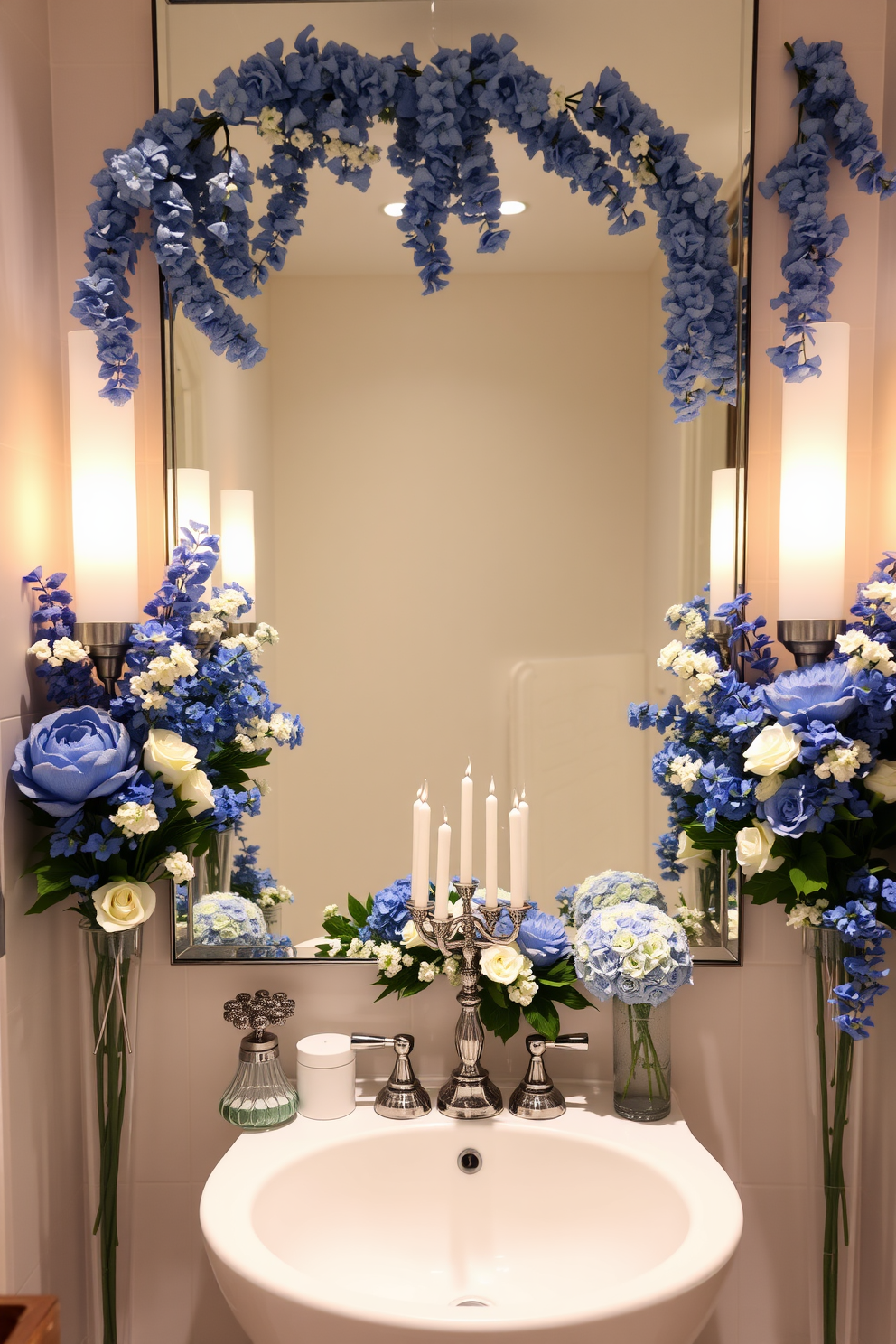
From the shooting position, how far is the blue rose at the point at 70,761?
119cm

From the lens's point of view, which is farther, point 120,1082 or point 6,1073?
point 120,1082

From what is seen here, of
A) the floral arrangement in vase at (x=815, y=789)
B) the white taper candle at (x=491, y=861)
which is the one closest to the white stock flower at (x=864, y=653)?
the floral arrangement in vase at (x=815, y=789)

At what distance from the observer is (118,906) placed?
125 centimetres

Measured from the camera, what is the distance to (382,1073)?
1.39 metres

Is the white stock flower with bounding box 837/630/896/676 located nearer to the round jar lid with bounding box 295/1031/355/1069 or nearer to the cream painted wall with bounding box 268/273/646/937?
the cream painted wall with bounding box 268/273/646/937

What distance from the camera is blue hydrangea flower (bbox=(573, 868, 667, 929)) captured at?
53.8 inches

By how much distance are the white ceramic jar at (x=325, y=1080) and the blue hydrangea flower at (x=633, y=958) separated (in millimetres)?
336

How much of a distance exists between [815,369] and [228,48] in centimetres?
91

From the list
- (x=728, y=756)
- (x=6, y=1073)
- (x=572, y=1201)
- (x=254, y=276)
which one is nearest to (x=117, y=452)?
(x=254, y=276)

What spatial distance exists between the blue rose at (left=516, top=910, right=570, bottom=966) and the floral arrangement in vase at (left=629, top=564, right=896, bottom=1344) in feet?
0.64

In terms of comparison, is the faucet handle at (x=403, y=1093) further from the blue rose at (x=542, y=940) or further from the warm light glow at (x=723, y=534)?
the warm light glow at (x=723, y=534)

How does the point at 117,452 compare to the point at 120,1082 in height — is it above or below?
above

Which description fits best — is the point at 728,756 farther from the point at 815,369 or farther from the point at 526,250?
the point at 526,250

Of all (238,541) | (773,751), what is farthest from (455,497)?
(773,751)
